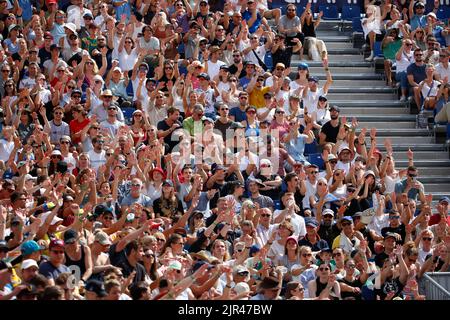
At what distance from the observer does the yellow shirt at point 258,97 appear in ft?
76.8

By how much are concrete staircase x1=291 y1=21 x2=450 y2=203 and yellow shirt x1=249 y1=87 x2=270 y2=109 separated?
2.15 m

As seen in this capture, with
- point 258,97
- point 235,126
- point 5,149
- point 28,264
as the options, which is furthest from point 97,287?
point 258,97

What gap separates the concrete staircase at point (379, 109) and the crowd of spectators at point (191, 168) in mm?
329

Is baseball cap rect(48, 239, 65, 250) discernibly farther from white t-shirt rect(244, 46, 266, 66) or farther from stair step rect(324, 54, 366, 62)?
stair step rect(324, 54, 366, 62)

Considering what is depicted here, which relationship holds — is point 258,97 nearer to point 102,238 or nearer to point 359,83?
point 359,83

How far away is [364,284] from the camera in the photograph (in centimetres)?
1844

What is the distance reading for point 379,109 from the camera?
25.3 meters

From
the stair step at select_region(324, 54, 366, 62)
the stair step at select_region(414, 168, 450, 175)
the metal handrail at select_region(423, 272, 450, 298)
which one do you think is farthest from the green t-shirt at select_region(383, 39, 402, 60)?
the metal handrail at select_region(423, 272, 450, 298)

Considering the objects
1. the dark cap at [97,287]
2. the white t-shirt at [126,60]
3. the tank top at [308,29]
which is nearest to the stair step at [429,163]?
the tank top at [308,29]

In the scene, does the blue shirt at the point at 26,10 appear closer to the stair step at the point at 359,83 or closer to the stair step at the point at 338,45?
the stair step at the point at 359,83

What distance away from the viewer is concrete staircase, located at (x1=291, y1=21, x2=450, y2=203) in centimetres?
2398

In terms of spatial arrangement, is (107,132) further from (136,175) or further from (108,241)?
(108,241)
